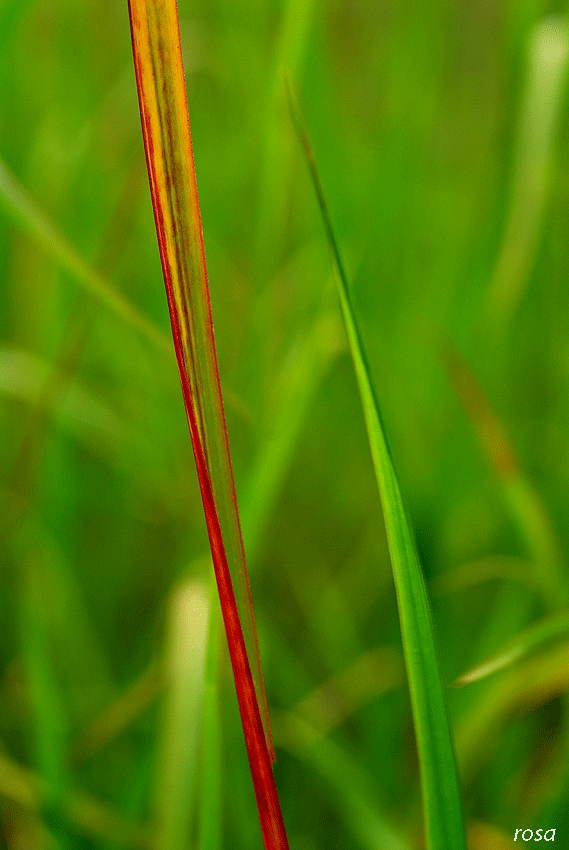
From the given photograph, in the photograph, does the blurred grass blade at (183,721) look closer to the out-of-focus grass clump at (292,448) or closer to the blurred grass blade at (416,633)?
the out-of-focus grass clump at (292,448)

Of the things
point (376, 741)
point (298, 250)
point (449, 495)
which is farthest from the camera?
point (298, 250)

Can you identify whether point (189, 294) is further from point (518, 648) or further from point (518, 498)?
point (518, 498)

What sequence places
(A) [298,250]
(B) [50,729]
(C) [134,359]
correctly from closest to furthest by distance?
(B) [50,729], (C) [134,359], (A) [298,250]

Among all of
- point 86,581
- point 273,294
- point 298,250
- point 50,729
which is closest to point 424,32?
point 298,250

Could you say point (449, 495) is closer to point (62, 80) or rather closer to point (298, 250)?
point (298, 250)

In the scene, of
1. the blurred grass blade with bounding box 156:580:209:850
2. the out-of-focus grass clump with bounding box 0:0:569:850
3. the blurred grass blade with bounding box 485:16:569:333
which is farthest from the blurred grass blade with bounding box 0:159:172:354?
the blurred grass blade with bounding box 485:16:569:333

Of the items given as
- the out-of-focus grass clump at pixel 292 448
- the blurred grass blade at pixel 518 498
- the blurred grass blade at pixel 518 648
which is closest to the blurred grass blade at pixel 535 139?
the out-of-focus grass clump at pixel 292 448
